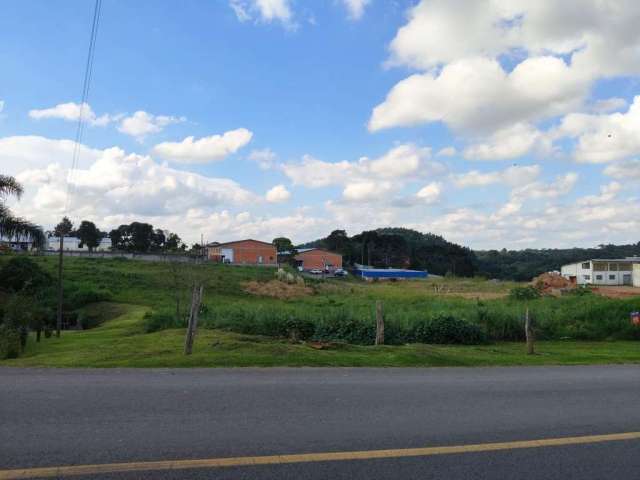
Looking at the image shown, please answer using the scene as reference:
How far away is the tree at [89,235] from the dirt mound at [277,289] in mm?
67276

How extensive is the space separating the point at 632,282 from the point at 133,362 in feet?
266

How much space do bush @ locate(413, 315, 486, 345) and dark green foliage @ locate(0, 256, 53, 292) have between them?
23539 mm

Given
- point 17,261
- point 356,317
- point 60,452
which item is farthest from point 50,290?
point 60,452

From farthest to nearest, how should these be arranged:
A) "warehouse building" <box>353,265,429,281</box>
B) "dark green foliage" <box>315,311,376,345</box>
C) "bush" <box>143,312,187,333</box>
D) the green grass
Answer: "warehouse building" <box>353,265,429,281</box>
"bush" <box>143,312,187,333</box>
"dark green foliage" <box>315,311,376,345</box>
the green grass

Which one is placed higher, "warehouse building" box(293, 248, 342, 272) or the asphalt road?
"warehouse building" box(293, 248, 342, 272)

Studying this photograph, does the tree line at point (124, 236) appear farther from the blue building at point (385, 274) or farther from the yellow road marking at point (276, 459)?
the yellow road marking at point (276, 459)

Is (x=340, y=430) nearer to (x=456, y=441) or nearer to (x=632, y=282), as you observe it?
(x=456, y=441)

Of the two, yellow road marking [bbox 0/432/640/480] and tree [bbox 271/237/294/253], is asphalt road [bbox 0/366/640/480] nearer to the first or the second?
yellow road marking [bbox 0/432/640/480]

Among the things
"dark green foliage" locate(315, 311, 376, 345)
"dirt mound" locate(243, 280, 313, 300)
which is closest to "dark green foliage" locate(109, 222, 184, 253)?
"dirt mound" locate(243, 280, 313, 300)

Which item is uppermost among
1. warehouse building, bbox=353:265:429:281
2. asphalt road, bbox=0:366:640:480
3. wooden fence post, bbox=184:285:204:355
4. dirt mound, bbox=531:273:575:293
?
warehouse building, bbox=353:265:429:281

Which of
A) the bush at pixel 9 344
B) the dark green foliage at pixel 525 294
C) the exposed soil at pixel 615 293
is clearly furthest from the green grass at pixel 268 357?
the exposed soil at pixel 615 293

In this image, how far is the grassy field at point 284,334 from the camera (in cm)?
1319

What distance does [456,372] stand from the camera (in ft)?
38.9

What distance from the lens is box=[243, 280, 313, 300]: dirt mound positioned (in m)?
51.6
